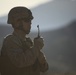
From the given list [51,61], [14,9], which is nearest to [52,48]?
[51,61]

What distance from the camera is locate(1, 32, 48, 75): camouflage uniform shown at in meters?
6.75

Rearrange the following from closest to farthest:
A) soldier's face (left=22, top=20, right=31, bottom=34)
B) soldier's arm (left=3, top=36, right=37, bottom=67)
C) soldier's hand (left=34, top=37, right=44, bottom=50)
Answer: soldier's arm (left=3, top=36, right=37, bottom=67) < soldier's hand (left=34, top=37, right=44, bottom=50) < soldier's face (left=22, top=20, right=31, bottom=34)

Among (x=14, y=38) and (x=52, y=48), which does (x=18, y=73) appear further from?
(x=52, y=48)

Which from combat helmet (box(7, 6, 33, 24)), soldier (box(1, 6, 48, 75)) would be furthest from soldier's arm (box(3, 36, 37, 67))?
combat helmet (box(7, 6, 33, 24))

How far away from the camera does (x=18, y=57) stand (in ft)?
22.0

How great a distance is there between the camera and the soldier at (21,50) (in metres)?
6.77

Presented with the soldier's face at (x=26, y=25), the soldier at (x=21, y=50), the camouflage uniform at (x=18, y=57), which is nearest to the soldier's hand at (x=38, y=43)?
the soldier at (x=21, y=50)

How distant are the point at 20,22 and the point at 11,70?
2.93 feet

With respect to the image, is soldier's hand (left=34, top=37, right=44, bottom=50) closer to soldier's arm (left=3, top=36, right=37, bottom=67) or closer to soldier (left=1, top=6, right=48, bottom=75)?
soldier (left=1, top=6, right=48, bottom=75)

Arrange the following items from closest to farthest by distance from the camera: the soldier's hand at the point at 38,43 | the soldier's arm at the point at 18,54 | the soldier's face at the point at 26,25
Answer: the soldier's arm at the point at 18,54 → the soldier's hand at the point at 38,43 → the soldier's face at the point at 26,25

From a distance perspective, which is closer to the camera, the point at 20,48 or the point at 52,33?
the point at 20,48

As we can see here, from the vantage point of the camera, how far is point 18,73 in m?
6.95

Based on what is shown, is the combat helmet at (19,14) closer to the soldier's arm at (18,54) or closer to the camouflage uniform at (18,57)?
the camouflage uniform at (18,57)

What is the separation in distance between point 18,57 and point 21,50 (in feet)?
0.51
